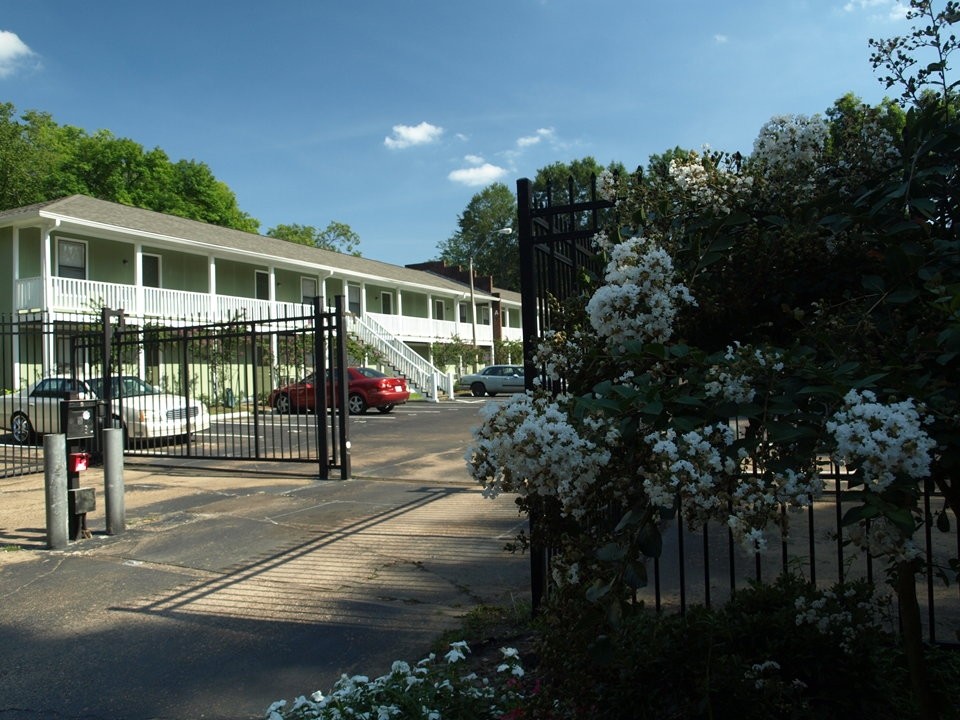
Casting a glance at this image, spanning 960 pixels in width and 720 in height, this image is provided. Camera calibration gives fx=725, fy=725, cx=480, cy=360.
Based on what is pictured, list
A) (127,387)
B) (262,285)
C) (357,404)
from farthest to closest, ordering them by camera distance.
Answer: (262,285) < (357,404) < (127,387)

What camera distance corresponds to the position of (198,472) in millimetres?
11164

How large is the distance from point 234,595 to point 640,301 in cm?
405

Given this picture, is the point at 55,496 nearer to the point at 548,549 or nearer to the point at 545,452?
→ the point at 548,549

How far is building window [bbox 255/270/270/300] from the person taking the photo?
29844 mm

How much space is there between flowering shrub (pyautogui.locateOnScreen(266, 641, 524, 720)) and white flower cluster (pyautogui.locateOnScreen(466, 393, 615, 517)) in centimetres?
138

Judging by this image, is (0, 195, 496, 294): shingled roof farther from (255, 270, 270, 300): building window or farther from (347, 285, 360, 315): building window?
(255, 270, 270, 300): building window

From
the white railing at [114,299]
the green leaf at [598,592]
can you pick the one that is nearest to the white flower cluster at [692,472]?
the green leaf at [598,592]

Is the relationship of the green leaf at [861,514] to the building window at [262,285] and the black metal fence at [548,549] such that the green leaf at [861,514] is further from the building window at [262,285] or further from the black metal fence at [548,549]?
the building window at [262,285]

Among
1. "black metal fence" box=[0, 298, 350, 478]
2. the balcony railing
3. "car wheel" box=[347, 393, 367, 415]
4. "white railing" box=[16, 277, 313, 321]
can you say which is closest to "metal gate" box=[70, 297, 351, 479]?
"black metal fence" box=[0, 298, 350, 478]

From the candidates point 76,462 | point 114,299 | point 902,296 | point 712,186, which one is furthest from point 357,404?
point 902,296

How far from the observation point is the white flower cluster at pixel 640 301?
229cm

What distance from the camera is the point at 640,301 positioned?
232cm

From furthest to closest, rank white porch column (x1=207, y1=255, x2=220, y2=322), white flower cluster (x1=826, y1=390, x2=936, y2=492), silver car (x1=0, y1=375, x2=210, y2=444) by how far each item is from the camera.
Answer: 1. white porch column (x1=207, y1=255, x2=220, y2=322)
2. silver car (x1=0, y1=375, x2=210, y2=444)
3. white flower cluster (x1=826, y1=390, x2=936, y2=492)

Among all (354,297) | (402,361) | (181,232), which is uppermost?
(181,232)
